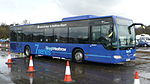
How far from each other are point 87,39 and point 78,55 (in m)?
1.37

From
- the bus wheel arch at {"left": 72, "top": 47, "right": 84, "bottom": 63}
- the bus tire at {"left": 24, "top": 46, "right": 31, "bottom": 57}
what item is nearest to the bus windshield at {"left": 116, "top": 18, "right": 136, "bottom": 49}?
the bus wheel arch at {"left": 72, "top": 47, "right": 84, "bottom": 63}

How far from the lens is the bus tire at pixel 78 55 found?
11.8m

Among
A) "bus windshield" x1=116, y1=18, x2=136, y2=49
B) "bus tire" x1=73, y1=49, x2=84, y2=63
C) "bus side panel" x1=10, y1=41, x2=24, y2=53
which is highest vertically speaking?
"bus windshield" x1=116, y1=18, x2=136, y2=49

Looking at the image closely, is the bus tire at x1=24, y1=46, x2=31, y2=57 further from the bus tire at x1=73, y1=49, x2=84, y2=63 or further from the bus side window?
the bus tire at x1=73, y1=49, x2=84, y2=63

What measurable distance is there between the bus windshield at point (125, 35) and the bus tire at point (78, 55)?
2.87m

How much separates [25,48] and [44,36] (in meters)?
3.19

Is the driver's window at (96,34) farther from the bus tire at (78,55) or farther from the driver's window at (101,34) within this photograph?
the bus tire at (78,55)

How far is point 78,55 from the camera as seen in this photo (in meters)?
12.0

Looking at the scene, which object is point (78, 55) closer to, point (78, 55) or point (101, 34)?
point (78, 55)

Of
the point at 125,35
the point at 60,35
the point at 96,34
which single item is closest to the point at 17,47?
the point at 60,35

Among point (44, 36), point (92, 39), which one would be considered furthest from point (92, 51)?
point (44, 36)

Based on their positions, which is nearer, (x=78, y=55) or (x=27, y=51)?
(x=78, y=55)

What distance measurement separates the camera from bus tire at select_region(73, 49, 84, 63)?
11844mm

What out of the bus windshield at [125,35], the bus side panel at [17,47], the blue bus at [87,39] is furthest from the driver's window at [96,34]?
the bus side panel at [17,47]
